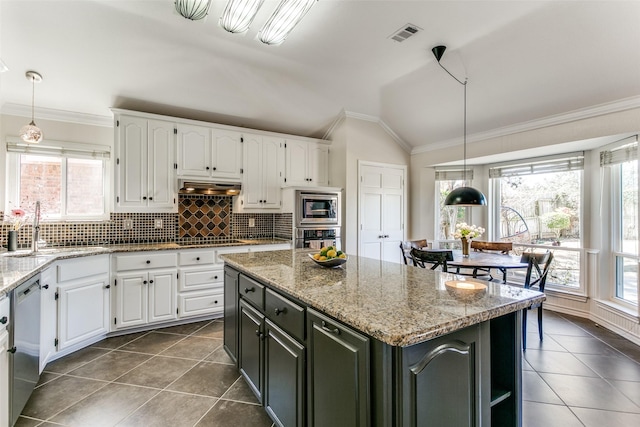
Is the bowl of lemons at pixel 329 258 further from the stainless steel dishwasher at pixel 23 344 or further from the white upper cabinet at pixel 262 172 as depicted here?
the white upper cabinet at pixel 262 172

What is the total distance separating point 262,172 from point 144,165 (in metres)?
1.42

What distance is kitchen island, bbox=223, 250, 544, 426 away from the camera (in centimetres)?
105

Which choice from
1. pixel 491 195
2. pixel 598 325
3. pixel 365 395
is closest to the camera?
pixel 365 395

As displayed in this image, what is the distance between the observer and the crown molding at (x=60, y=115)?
3.19m

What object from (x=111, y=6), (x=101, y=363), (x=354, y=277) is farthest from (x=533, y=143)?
(x=101, y=363)

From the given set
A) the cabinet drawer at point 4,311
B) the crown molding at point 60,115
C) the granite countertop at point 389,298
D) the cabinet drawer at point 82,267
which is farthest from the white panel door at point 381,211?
the cabinet drawer at point 4,311

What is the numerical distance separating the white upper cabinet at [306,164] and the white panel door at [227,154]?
71cm

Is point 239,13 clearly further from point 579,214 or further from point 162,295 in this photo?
point 579,214

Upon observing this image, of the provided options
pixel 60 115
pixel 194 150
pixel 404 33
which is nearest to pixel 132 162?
pixel 194 150

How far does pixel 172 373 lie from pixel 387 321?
222 centimetres

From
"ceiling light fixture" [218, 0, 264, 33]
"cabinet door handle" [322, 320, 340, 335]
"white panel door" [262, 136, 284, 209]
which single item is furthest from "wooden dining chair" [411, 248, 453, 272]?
"ceiling light fixture" [218, 0, 264, 33]

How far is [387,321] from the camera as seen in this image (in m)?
1.09

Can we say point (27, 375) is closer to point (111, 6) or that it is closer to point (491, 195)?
point (111, 6)

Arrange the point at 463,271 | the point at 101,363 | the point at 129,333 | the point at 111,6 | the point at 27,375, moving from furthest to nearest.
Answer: the point at 463,271 → the point at 129,333 → the point at 101,363 → the point at 111,6 → the point at 27,375
